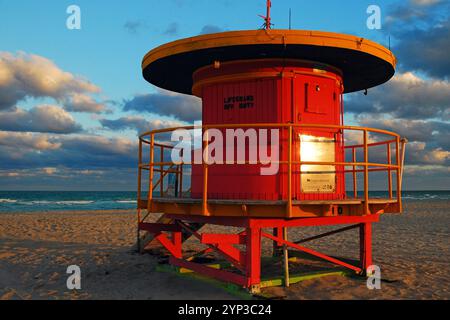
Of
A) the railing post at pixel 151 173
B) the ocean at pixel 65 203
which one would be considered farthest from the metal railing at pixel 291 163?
the ocean at pixel 65 203

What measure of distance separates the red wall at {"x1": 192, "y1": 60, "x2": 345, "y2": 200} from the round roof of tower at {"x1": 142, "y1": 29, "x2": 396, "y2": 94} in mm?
261

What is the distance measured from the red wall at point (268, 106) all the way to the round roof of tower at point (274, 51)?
0.26 m

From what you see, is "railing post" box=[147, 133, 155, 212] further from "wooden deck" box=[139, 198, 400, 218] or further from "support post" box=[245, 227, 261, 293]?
"support post" box=[245, 227, 261, 293]

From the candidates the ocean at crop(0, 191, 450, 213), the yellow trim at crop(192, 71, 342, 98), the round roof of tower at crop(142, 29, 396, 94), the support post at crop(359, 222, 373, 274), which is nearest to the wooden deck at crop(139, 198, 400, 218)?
the support post at crop(359, 222, 373, 274)

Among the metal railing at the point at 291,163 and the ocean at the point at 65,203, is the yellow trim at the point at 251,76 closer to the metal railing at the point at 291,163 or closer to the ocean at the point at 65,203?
the metal railing at the point at 291,163

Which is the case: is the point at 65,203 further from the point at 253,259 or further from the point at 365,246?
the point at 253,259

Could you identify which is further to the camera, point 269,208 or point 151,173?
point 151,173

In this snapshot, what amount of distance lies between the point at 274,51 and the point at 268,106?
1062 mm

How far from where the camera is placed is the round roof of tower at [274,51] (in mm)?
7980

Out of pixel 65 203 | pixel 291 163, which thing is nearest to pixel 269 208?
pixel 291 163

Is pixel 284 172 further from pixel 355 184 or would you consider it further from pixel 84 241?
pixel 84 241

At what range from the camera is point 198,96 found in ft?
34.4

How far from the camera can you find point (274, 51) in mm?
8375
